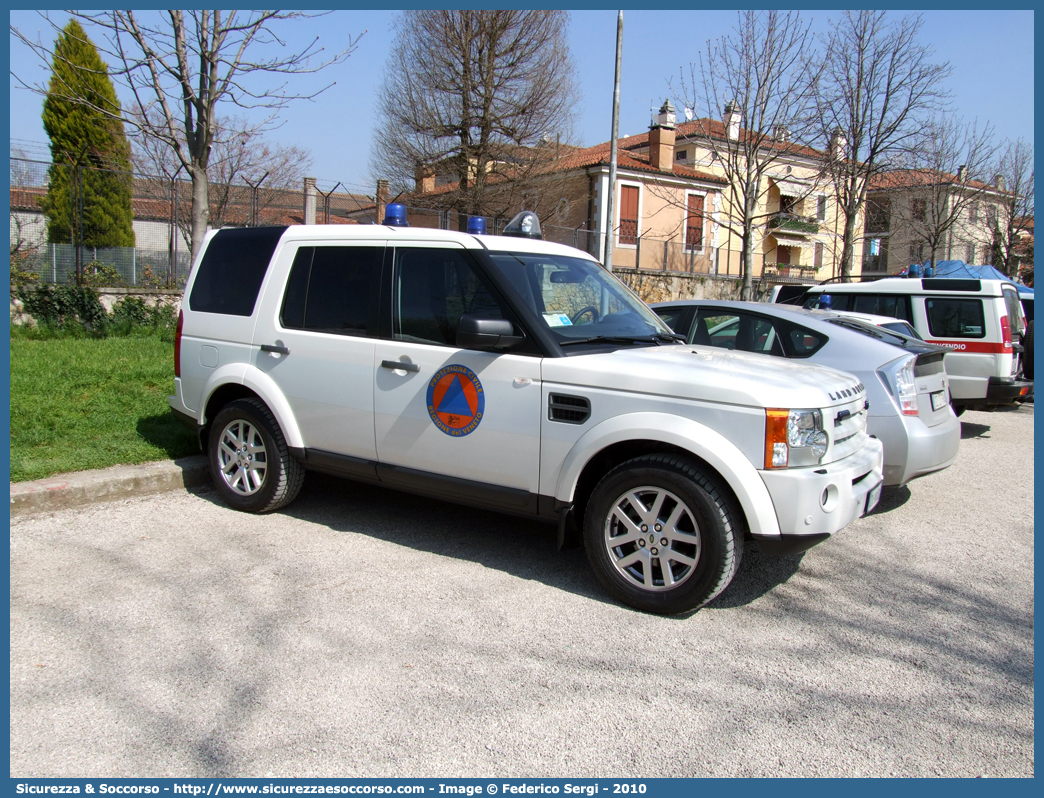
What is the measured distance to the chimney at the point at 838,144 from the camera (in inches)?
786

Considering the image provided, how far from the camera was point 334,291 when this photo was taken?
517 centimetres

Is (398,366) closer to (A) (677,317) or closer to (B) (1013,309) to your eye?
(A) (677,317)

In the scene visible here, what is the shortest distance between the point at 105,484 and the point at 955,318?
933 cm

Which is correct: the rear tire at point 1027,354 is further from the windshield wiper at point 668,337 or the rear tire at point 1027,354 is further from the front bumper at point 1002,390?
the windshield wiper at point 668,337

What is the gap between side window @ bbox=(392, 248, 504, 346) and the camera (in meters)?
4.61

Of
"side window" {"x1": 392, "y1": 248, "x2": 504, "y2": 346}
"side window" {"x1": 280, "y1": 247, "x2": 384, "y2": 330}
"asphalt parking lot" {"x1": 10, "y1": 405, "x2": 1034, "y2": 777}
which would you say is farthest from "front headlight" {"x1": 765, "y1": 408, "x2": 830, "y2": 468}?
"side window" {"x1": 280, "y1": 247, "x2": 384, "y2": 330}

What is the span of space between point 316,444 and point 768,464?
2.97 m

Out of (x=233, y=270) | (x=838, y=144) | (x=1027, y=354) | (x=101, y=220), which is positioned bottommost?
(x=1027, y=354)

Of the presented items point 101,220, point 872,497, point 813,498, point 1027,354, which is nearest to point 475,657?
point 813,498

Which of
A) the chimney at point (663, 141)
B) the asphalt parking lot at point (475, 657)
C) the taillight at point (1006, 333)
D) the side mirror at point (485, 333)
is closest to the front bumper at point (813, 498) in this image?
the asphalt parking lot at point (475, 657)

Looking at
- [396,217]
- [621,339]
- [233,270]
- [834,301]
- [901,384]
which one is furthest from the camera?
[834,301]

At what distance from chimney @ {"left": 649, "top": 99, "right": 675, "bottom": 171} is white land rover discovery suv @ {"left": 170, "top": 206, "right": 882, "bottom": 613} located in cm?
3491

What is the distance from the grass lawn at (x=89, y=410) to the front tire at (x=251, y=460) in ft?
3.30

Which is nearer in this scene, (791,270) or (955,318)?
(955,318)
